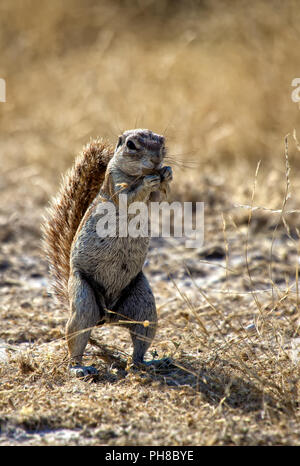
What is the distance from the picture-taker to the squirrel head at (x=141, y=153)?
3635mm

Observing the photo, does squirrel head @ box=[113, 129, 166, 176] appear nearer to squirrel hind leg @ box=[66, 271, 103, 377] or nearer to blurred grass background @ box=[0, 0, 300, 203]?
squirrel hind leg @ box=[66, 271, 103, 377]

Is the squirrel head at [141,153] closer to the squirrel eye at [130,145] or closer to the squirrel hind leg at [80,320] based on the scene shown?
the squirrel eye at [130,145]

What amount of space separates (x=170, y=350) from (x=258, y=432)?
1.27 m

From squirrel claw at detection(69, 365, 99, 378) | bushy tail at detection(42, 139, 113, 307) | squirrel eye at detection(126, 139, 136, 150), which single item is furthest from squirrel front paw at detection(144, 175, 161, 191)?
squirrel claw at detection(69, 365, 99, 378)

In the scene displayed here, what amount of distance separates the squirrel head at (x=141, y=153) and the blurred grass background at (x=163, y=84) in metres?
2.54

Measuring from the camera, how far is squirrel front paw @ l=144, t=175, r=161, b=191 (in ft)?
11.7

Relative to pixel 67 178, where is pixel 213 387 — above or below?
below

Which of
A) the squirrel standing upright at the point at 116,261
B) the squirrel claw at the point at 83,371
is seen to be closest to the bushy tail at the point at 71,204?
the squirrel standing upright at the point at 116,261

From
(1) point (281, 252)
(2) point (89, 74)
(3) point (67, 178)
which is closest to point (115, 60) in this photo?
(2) point (89, 74)

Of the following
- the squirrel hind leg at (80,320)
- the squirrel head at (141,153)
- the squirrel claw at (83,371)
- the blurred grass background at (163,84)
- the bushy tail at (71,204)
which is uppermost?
the blurred grass background at (163,84)

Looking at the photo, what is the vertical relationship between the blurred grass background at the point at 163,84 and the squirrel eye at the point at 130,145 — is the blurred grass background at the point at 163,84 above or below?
above

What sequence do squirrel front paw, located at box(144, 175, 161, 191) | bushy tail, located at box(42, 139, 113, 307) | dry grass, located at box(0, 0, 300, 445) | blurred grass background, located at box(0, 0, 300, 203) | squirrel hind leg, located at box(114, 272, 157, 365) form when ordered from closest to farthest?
dry grass, located at box(0, 0, 300, 445) < squirrel front paw, located at box(144, 175, 161, 191) < squirrel hind leg, located at box(114, 272, 157, 365) < bushy tail, located at box(42, 139, 113, 307) < blurred grass background, located at box(0, 0, 300, 203)

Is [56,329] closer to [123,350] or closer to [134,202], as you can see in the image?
[123,350]

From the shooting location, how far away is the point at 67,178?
420 cm
